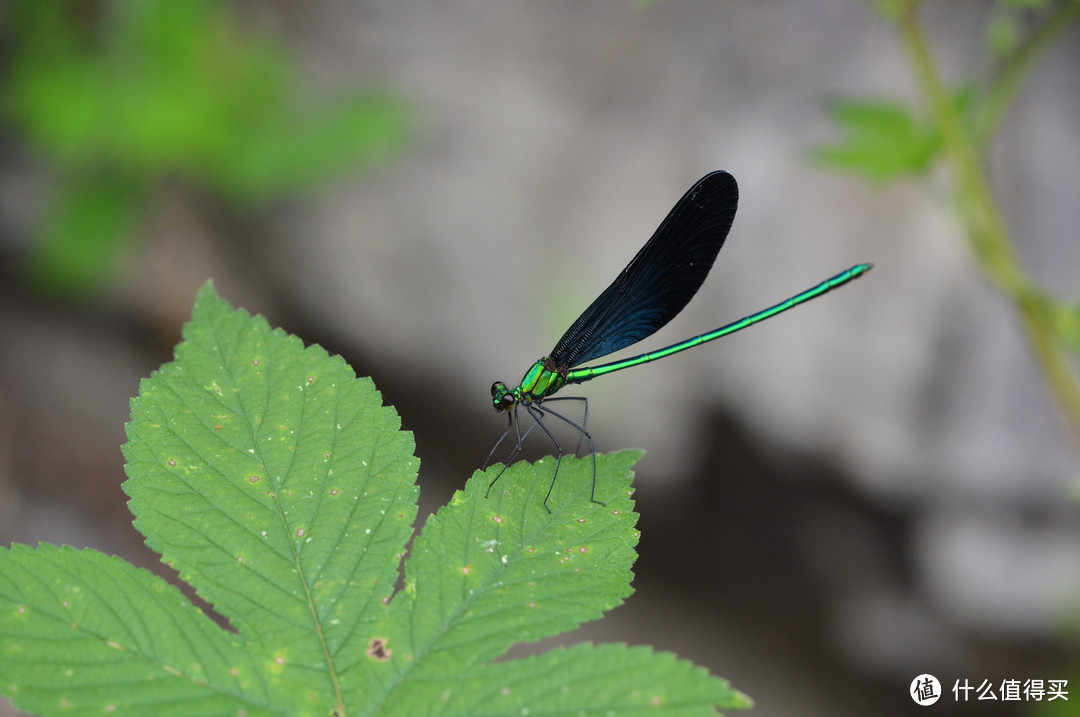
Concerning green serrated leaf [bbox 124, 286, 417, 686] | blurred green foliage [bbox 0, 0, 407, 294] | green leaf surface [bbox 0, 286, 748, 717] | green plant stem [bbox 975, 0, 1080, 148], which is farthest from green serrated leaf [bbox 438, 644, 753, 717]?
blurred green foliage [bbox 0, 0, 407, 294]

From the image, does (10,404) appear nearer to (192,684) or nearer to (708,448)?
(708,448)

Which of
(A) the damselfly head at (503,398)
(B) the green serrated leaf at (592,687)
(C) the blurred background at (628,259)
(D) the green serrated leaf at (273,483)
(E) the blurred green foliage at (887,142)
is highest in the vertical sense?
(C) the blurred background at (628,259)

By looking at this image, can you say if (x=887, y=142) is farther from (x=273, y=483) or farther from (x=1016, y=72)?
(x=273, y=483)

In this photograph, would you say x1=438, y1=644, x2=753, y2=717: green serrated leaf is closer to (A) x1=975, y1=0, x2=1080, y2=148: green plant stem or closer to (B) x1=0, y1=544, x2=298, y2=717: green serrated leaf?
(B) x1=0, y1=544, x2=298, y2=717: green serrated leaf

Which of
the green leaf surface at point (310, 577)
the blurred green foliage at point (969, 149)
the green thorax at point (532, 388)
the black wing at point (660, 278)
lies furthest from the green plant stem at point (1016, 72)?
the green leaf surface at point (310, 577)

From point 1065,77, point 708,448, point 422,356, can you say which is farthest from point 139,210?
point 1065,77

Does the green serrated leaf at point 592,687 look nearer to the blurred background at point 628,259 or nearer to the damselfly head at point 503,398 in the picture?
the damselfly head at point 503,398

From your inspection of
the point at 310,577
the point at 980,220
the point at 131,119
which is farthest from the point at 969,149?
the point at 131,119
